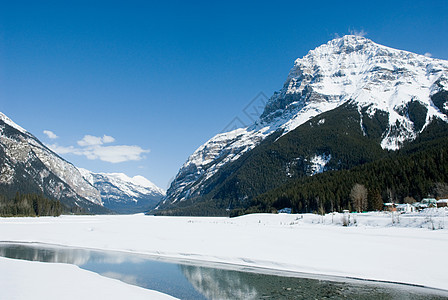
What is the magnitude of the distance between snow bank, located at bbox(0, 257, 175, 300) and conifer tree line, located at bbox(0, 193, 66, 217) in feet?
355

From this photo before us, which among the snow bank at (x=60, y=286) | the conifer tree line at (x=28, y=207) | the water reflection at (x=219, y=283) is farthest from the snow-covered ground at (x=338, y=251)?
the conifer tree line at (x=28, y=207)

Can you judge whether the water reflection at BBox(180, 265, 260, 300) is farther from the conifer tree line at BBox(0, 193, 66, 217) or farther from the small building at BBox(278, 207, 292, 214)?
the conifer tree line at BBox(0, 193, 66, 217)

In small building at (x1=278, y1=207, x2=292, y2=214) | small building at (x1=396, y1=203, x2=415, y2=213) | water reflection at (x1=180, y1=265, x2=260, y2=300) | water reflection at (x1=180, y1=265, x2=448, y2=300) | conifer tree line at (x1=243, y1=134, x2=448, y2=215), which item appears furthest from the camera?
small building at (x1=278, y1=207, x2=292, y2=214)

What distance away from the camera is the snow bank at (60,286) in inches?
595

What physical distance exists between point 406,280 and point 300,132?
184 metres

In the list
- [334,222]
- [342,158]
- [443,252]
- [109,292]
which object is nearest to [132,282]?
[109,292]

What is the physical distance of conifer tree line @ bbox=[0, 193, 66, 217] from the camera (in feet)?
375

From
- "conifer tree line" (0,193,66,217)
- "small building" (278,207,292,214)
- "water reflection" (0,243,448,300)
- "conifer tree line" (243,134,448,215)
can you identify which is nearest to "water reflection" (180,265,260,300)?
"water reflection" (0,243,448,300)

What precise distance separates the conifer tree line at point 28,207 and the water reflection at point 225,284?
10294cm

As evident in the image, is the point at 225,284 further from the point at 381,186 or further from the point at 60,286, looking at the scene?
the point at 381,186

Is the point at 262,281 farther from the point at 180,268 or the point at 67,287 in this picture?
the point at 67,287

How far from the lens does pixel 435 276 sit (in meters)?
20.0

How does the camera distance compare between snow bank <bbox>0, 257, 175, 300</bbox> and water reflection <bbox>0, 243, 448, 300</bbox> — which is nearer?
snow bank <bbox>0, 257, 175, 300</bbox>

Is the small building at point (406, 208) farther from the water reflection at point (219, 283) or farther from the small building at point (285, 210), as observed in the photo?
the water reflection at point (219, 283)
